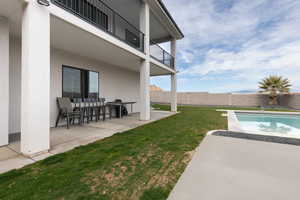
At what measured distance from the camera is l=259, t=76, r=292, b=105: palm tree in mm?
14219

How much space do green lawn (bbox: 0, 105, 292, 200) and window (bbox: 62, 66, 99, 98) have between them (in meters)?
3.49

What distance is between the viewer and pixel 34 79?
2393 mm

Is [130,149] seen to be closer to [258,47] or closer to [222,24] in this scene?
[222,24]

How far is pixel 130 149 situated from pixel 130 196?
1.42 meters

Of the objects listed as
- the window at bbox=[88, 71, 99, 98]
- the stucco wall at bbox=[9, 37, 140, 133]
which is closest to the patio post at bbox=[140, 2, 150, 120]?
the stucco wall at bbox=[9, 37, 140, 133]

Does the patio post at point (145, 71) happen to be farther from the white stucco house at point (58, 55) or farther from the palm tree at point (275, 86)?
the palm tree at point (275, 86)

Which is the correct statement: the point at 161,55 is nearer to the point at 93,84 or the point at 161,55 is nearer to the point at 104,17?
the point at 104,17

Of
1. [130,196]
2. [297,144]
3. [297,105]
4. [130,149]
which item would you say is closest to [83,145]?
[130,149]

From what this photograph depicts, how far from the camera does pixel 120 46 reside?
473cm

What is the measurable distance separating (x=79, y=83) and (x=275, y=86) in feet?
64.4

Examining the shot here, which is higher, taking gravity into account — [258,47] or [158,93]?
[258,47]

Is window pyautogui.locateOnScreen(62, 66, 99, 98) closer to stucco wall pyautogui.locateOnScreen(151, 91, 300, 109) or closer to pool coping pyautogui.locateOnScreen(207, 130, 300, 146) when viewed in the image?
pool coping pyautogui.locateOnScreen(207, 130, 300, 146)

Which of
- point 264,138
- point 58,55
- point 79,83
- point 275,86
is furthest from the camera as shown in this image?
point 275,86

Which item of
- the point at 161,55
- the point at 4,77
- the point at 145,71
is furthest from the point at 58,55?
the point at 161,55
